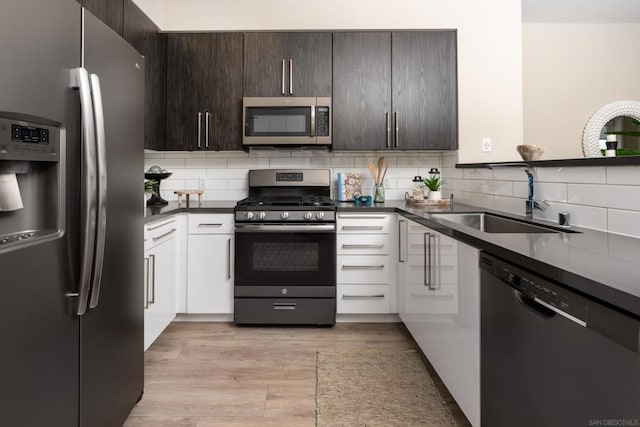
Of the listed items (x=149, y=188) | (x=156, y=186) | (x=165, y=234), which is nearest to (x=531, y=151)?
(x=165, y=234)

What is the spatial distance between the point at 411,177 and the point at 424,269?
153cm

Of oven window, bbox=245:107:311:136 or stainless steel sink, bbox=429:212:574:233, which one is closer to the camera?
stainless steel sink, bbox=429:212:574:233

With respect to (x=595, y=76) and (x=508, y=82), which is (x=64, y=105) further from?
(x=595, y=76)

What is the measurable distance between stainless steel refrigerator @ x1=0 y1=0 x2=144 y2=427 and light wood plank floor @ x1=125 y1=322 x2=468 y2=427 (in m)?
0.38

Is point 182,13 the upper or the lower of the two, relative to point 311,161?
upper

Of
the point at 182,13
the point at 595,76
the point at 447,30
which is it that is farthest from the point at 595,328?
the point at 595,76

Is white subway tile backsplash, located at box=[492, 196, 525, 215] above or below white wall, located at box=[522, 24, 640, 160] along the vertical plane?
below

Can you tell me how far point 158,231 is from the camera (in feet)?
8.56

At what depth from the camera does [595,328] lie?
34.9 inches

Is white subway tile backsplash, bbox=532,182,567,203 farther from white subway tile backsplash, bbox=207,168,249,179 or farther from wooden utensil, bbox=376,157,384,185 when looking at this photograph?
white subway tile backsplash, bbox=207,168,249,179

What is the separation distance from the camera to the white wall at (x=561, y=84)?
4.12m

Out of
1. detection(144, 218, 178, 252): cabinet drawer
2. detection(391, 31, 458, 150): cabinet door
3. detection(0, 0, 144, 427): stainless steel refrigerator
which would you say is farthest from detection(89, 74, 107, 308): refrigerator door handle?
detection(391, 31, 458, 150): cabinet door

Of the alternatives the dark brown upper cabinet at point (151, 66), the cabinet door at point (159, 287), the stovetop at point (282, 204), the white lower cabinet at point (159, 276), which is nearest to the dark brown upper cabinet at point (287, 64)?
the dark brown upper cabinet at point (151, 66)

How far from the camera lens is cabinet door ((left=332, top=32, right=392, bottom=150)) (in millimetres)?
3332
